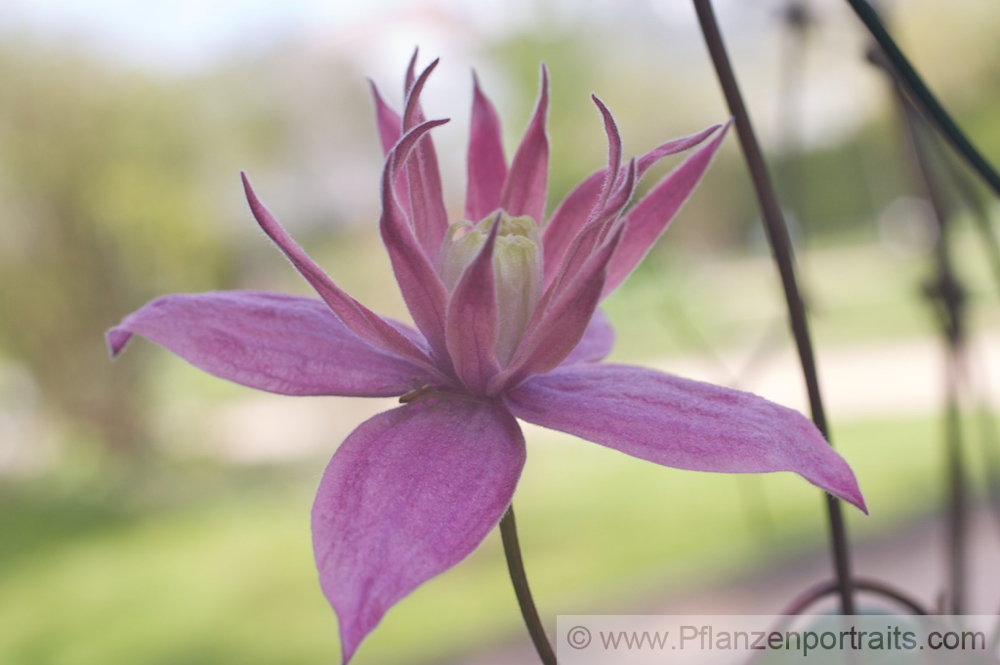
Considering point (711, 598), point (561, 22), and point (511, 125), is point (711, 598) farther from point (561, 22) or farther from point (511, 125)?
point (561, 22)

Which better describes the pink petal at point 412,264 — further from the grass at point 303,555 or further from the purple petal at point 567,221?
the grass at point 303,555

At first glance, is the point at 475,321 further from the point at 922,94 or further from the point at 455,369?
the point at 922,94

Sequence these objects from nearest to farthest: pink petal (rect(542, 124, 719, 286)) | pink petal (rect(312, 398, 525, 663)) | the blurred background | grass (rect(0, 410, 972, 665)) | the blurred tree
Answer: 1. pink petal (rect(312, 398, 525, 663))
2. pink petal (rect(542, 124, 719, 286))
3. grass (rect(0, 410, 972, 665))
4. the blurred background
5. the blurred tree

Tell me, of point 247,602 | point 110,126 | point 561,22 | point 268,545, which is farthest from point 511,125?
point 247,602

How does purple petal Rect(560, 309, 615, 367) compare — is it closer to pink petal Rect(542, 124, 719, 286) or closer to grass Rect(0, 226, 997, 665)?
pink petal Rect(542, 124, 719, 286)

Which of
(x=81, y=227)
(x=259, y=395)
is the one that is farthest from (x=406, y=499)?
(x=259, y=395)

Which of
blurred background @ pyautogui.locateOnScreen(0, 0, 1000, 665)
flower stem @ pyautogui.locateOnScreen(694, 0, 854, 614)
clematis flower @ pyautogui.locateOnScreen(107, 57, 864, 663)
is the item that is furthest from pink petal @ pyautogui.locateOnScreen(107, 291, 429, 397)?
blurred background @ pyautogui.locateOnScreen(0, 0, 1000, 665)
